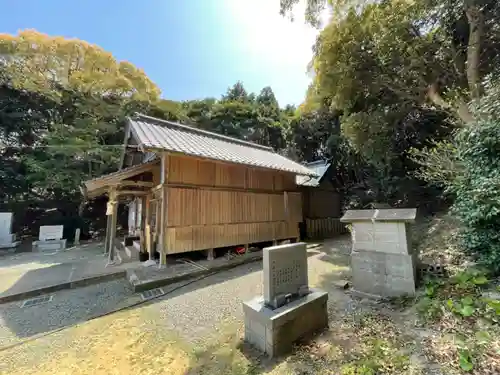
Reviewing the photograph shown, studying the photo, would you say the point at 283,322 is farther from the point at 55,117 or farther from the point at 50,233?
the point at 55,117

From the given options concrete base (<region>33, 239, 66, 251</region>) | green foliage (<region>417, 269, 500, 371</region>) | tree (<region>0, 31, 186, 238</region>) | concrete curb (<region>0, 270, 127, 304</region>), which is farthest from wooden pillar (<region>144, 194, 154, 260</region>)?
tree (<region>0, 31, 186, 238</region>)

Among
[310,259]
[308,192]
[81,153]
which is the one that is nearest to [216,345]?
[310,259]

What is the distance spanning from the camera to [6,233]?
12.7 meters

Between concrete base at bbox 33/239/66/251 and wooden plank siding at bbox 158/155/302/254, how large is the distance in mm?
10116

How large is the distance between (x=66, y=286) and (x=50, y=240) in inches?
374

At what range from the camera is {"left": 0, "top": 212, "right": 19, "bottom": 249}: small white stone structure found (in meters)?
12.5

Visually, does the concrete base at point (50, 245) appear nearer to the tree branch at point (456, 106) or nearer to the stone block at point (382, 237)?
the stone block at point (382, 237)

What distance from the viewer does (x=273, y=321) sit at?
2852 mm

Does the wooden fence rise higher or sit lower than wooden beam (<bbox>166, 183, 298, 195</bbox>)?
lower

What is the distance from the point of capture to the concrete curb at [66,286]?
5161mm

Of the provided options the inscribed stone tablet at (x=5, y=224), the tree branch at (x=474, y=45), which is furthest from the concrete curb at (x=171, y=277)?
the inscribed stone tablet at (x=5, y=224)

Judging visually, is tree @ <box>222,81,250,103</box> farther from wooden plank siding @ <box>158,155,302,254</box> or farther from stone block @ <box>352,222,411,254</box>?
stone block @ <box>352,222,411,254</box>

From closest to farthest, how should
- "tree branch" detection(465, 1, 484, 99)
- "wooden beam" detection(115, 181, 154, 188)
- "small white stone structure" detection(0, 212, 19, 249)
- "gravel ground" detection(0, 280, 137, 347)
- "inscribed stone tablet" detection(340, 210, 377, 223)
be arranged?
"gravel ground" detection(0, 280, 137, 347) → "inscribed stone tablet" detection(340, 210, 377, 223) → "tree branch" detection(465, 1, 484, 99) → "wooden beam" detection(115, 181, 154, 188) → "small white stone structure" detection(0, 212, 19, 249)

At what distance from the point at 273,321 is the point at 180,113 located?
19.7m
